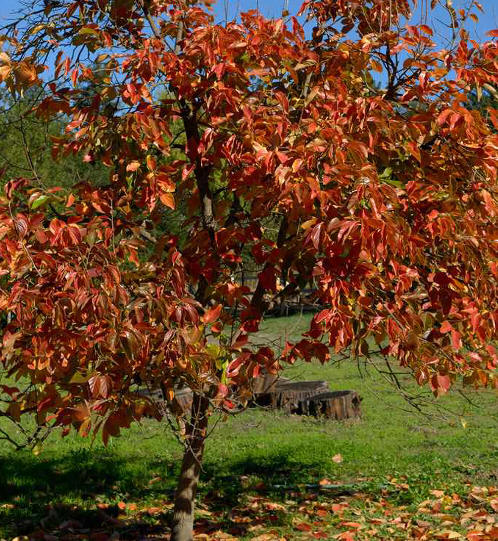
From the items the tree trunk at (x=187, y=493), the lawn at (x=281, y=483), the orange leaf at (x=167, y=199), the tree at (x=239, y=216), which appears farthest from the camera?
the lawn at (x=281, y=483)

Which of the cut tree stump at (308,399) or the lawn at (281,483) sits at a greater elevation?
the cut tree stump at (308,399)

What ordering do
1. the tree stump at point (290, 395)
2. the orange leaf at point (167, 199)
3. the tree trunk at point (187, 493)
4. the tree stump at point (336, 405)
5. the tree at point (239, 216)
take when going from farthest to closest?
the tree stump at point (290, 395)
the tree stump at point (336, 405)
the tree trunk at point (187, 493)
the orange leaf at point (167, 199)
the tree at point (239, 216)

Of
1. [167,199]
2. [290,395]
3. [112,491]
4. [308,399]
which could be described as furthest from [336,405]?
[167,199]

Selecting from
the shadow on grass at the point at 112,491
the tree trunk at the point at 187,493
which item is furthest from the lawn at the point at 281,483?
the tree trunk at the point at 187,493

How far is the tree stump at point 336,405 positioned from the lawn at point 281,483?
0.28m

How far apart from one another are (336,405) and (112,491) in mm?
4028

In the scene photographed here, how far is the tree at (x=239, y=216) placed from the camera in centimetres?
288

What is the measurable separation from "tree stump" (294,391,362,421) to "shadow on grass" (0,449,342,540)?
1.93 metres

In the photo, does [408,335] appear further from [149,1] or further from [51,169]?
[51,169]

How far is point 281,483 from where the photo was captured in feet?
20.8

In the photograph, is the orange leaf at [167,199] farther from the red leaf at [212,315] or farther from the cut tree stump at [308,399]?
the cut tree stump at [308,399]

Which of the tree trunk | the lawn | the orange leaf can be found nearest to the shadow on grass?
the lawn

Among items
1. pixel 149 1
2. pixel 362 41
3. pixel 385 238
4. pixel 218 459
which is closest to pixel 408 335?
pixel 385 238

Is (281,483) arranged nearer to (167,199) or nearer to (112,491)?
(112,491)
